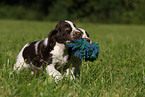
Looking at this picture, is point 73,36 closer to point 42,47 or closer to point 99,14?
point 42,47

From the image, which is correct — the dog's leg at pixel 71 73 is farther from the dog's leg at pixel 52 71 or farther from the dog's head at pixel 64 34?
the dog's head at pixel 64 34

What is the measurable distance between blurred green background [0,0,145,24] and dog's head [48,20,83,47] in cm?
2661

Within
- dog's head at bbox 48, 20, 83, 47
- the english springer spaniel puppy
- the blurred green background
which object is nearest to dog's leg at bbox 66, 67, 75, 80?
the english springer spaniel puppy

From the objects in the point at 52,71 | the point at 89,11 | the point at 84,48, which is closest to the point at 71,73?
the point at 52,71

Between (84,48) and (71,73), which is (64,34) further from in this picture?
(71,73)

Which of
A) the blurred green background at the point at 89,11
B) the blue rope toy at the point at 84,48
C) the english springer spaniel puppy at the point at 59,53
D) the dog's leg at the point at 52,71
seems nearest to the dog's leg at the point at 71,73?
the english springer spaniel puppy at the point at 59,53

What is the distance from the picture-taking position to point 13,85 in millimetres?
2494

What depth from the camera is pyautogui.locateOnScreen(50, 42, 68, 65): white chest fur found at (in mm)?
2900

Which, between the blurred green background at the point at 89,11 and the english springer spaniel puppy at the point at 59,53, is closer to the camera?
the english springer spaniel puppy at the point at 59,53

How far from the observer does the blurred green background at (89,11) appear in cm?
2997

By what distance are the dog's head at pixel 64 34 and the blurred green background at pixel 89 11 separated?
26.6 metres

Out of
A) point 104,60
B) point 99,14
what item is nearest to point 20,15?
point 99,14

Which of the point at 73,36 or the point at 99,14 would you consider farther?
the point at 99,14

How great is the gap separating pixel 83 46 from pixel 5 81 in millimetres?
1135
